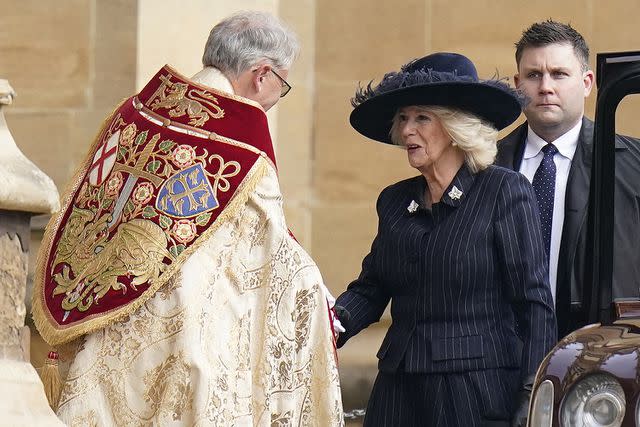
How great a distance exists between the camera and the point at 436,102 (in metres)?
6.34

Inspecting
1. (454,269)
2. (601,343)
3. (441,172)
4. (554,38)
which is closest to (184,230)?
(454,269)

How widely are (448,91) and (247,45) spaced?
837 mm

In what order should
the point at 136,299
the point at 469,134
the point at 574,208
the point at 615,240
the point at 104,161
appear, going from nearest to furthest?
the point at 136,299 → the point at 104,161 → the point at 469,134 → the point at 615,240 → the point at 574,208

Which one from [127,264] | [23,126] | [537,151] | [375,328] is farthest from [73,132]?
[127,264]

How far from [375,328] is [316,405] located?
3.25m

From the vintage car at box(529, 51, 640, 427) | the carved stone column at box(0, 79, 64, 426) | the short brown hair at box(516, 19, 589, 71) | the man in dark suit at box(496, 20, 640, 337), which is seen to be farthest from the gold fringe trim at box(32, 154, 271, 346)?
the short brown hair at box(516, 19, 589, 71)

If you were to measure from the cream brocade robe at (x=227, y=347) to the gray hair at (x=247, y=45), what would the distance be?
40 cm

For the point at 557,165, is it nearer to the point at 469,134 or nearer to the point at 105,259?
the point at 469,134

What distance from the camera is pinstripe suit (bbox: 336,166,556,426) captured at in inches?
237

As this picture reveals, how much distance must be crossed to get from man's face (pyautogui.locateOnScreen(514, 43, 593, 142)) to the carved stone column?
2.65 m

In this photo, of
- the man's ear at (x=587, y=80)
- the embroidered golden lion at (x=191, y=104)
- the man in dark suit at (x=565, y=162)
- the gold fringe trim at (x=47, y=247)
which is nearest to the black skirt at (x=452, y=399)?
the man in dark suit at (x=565, y=162)

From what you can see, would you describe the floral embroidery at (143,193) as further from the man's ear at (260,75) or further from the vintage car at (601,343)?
the vintage car at (601,343)

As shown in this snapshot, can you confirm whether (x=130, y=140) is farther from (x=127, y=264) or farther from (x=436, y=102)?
(x=436, y=102)

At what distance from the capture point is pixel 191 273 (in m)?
5.60
